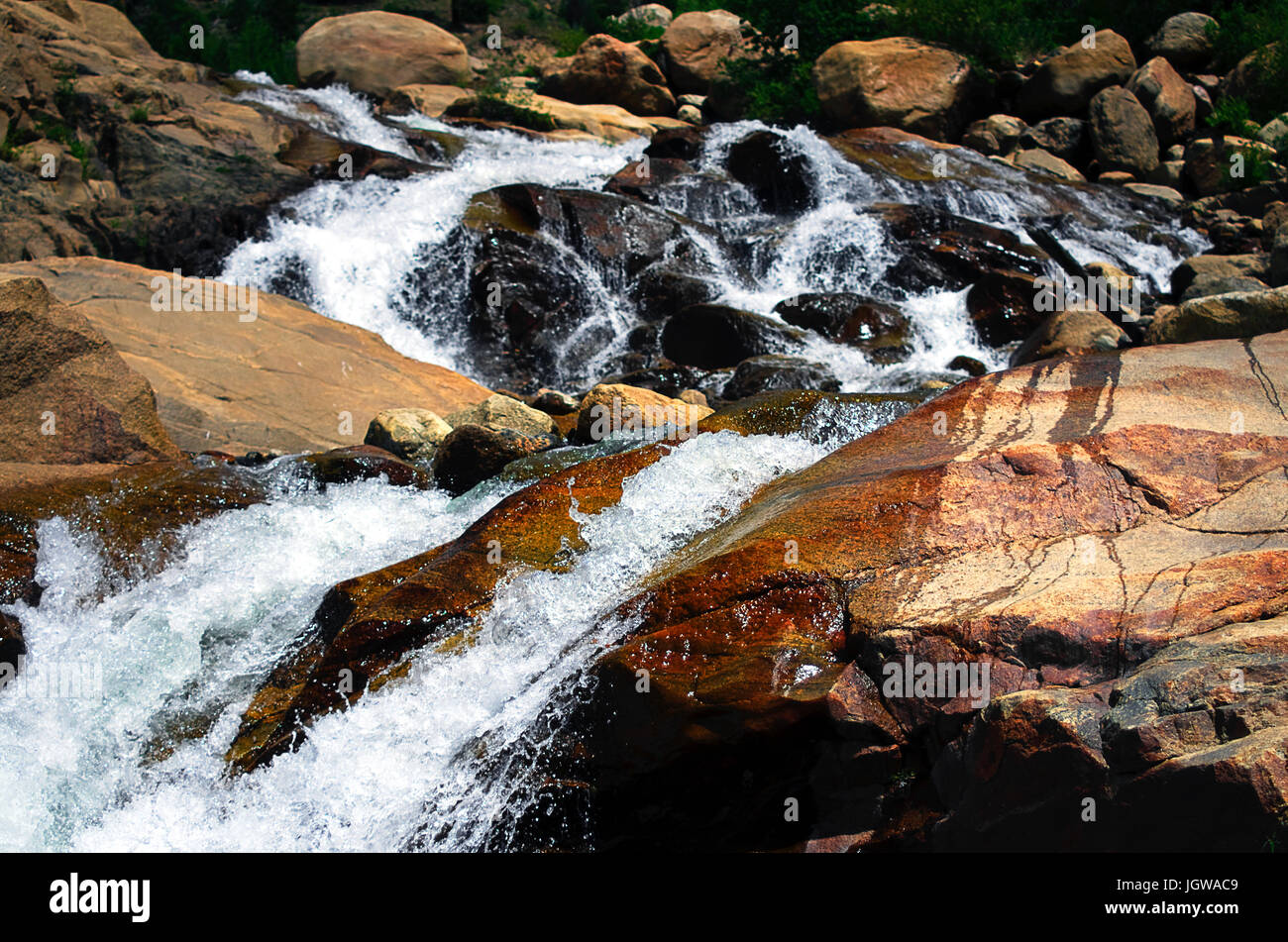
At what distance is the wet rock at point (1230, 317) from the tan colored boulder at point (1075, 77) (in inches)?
516

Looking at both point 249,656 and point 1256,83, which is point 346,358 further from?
point 1256,83

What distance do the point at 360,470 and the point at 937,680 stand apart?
481 centimetres

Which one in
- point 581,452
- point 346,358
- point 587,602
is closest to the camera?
point 587,602

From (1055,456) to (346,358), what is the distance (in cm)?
672

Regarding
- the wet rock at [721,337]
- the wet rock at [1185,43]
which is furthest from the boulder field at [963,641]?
the wet rock at [1185,43]

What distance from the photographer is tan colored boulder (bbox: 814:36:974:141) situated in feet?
59.8

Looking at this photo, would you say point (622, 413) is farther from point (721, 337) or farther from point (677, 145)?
point (677, 145)

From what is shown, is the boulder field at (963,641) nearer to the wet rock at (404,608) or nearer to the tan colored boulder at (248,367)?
the wet rock at (404,608)

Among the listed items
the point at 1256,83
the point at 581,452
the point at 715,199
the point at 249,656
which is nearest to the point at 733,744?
the point at 249,656

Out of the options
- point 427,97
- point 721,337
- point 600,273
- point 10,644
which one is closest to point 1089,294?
point 721,337

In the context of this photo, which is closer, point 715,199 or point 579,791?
point 579,791

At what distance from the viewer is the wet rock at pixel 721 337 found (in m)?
10.6
